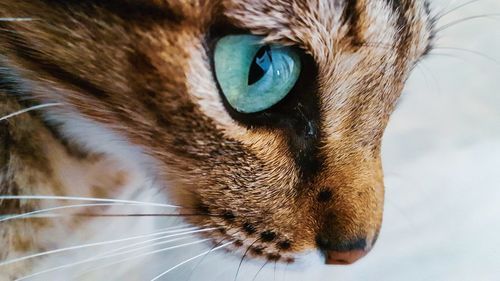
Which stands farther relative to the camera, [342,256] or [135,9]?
[342,256]

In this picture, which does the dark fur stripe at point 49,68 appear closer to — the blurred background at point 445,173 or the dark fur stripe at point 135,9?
the dark fur stripe at point 135,9

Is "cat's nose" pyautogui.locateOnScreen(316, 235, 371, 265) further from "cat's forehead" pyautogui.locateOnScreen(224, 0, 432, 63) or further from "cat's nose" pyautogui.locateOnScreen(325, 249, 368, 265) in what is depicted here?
"cat's forehead" pyautogui.locateOnScreen(224, 0, 432, 63)

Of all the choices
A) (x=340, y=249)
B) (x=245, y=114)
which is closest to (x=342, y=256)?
(x=340, y=249)

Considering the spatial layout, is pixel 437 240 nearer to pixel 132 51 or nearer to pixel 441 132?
pixel 441 132

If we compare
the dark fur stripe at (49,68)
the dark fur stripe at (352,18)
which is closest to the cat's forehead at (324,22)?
the dark fur stripe at (352,18)

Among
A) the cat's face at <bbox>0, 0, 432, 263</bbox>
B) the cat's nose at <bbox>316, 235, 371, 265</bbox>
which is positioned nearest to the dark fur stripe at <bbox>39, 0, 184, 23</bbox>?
the cat's face at <bbox>0, 0, 432, 263</bbox>

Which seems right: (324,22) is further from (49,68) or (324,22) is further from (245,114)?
(49,68)

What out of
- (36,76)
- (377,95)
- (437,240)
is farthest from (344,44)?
(437,240)
